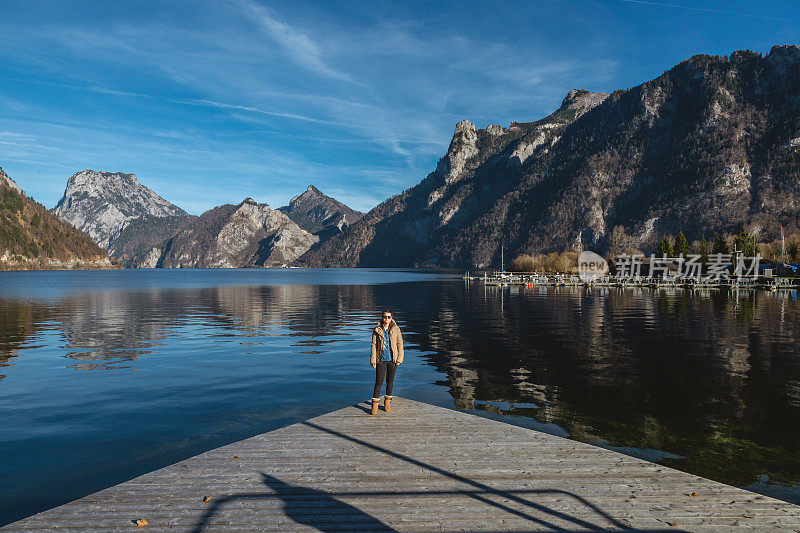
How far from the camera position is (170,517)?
6961mm

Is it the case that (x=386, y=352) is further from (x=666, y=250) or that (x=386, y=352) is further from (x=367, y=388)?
(x=666, y=250)

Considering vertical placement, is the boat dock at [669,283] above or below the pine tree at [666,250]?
below

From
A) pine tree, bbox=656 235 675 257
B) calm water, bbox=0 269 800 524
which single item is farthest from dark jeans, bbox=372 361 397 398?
pine tree, bbox=656 235 675 257

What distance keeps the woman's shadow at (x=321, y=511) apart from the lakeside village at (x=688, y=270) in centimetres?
9726

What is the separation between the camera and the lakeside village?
101 metres

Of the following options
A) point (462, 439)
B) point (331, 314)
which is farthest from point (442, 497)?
point (331, 314)

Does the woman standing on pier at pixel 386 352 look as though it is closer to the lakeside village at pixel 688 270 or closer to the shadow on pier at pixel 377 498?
the shadow on pier at pixel 377 498

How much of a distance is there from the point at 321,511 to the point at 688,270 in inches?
5317

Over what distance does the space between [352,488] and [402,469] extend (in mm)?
1191

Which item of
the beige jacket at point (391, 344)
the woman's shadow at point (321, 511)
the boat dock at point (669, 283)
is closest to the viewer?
the woman's shadow at point (321, 511)

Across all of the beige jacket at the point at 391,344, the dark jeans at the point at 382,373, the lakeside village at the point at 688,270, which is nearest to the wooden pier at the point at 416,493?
the dark jeans at the point at 382,373

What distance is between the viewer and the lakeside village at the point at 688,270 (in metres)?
101

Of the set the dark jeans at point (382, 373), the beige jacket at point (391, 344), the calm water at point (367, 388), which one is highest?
the beige jacket at point (391, 344)

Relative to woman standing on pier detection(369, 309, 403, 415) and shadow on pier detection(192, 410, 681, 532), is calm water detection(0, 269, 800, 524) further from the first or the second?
shadow on pier detection(192, 410, 681, 532)
